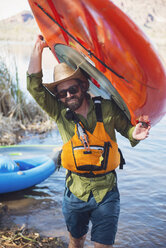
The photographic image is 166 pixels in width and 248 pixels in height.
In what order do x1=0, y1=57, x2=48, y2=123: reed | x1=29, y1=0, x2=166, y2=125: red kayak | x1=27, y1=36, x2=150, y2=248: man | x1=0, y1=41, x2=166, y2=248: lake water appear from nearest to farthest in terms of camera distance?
x1=29, y1=0, x2=166, y2=125: red kayak → x1=27, y1=36, x2=150, y2=248: man → x1=0, y1=41, x2=166, y2=248: lake water → x1=0, y1=57, x2=48, y2=123: reed

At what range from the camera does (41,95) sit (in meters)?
2.24

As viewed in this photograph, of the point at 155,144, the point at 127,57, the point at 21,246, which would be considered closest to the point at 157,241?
the point at 21,246

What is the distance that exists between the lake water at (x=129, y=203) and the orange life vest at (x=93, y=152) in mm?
1548

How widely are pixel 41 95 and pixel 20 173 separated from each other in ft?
7.53

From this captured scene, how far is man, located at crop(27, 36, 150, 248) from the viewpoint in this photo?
2104 mm

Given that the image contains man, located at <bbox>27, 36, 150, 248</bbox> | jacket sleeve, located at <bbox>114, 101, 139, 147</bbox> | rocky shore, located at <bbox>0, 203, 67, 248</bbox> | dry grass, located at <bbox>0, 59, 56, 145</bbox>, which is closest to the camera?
man, located at <bbox>27, 36, 150, 248</bbox>

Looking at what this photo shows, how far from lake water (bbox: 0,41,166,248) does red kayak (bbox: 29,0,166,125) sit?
1761 mm

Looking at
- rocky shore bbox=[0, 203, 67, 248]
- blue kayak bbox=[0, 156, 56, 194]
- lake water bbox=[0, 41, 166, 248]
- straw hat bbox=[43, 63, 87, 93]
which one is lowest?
lake water bbox=[0, 41, 166, 248]

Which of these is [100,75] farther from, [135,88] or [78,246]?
[78,246]

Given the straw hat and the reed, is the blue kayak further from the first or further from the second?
the reed

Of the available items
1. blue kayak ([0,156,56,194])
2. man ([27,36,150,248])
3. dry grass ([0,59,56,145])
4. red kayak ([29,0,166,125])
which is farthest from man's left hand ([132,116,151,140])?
dry grass ([0,59,56,145])

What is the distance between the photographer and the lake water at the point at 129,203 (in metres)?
3.47

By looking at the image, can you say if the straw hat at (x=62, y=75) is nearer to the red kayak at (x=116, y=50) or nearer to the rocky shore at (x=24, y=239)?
the red kayak at (x=116, y=50)

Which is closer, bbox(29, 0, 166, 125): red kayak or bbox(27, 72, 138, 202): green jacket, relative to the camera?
bbox(29, 0, 166, 125): red kayak
